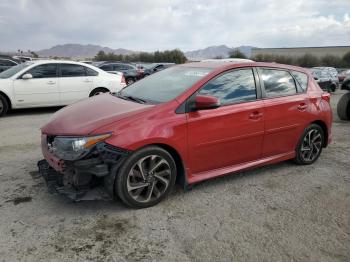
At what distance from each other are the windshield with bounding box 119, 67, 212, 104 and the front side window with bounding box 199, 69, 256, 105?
18cm

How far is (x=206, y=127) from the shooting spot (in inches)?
159

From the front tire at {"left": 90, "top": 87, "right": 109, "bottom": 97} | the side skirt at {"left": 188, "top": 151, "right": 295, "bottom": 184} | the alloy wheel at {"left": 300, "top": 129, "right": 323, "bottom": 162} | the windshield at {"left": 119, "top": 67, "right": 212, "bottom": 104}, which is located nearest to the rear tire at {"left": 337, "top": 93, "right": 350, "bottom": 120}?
the alloy wheel at {"left": 300, "top": 129, "right": 323, "bottom": 162}

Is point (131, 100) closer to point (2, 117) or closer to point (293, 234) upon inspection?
point (293, 234)

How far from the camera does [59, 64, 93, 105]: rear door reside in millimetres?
9859

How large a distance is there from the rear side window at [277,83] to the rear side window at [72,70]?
663 centimetres

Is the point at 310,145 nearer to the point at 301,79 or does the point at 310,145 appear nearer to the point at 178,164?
the point at 301,79

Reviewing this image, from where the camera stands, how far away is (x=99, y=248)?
3.08 metres

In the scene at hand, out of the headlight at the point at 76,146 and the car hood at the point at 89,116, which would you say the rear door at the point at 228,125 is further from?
the headlight at the point at 76,146

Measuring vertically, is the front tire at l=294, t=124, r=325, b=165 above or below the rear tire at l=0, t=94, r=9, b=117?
below

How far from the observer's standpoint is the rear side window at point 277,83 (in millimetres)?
4777

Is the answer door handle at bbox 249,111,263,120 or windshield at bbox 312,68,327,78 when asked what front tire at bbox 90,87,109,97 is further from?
windshield at bbox 312,68,327,78

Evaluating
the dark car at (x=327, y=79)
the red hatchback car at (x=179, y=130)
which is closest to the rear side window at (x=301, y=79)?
the red hatchback car at (x=179, y=130)

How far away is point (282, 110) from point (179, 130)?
1.70 m

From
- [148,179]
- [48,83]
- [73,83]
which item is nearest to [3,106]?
[48,83]
